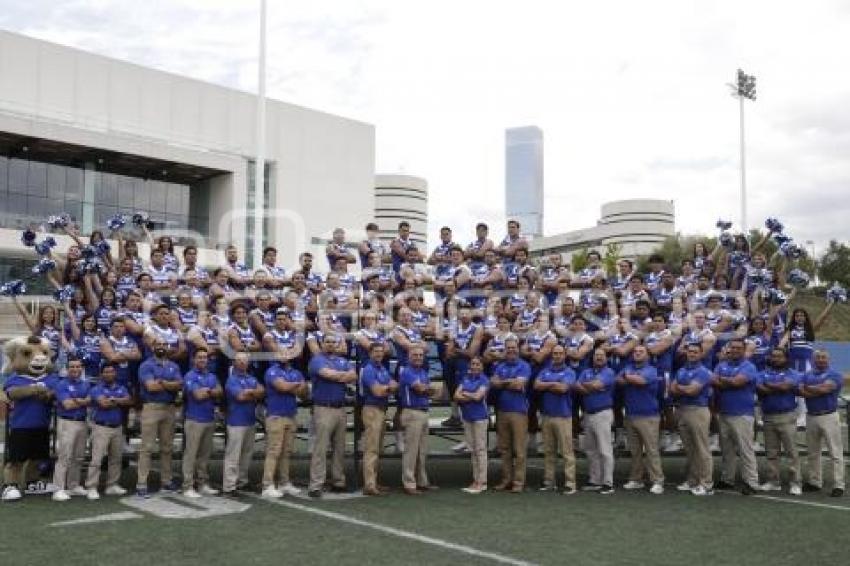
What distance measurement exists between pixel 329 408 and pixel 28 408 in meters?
3.57

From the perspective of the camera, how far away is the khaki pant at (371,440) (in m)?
10.9

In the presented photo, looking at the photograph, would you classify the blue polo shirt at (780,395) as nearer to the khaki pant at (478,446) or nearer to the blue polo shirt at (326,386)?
the khaki pant at (478,446)

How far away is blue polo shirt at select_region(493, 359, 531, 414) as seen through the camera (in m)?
11.2

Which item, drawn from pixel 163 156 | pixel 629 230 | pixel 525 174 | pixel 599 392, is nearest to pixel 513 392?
pixel 599 392

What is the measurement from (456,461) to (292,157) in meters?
43.0

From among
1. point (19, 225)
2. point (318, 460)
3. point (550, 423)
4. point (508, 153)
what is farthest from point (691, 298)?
point (508, 153)

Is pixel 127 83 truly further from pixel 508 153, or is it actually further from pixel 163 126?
pixel 508 153

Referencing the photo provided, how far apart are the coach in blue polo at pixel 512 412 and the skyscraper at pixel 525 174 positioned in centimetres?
15013

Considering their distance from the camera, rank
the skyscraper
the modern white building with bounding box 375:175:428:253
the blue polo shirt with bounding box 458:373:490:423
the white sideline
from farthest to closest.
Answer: the skyscraper, the modern white building with bounding box 375:175:428:253, the blue polo shirt with bounding box 458:373:490:423, the white sideline

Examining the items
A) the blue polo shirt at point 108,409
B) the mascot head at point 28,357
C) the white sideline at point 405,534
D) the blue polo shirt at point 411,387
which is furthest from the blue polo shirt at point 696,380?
the mascot head at point 28,357

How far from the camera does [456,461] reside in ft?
45.8

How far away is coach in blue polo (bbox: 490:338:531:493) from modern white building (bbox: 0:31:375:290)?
104ft

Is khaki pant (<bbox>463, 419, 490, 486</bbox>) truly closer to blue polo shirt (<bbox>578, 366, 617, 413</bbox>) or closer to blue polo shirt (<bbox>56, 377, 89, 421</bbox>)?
blue polo shirt (<bbox>578, 366, 617, 413</bbox>)

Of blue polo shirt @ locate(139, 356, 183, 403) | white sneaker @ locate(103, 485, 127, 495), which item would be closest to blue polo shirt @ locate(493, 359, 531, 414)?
blue polo shirt @ locate(139, 356, 183, 403)
